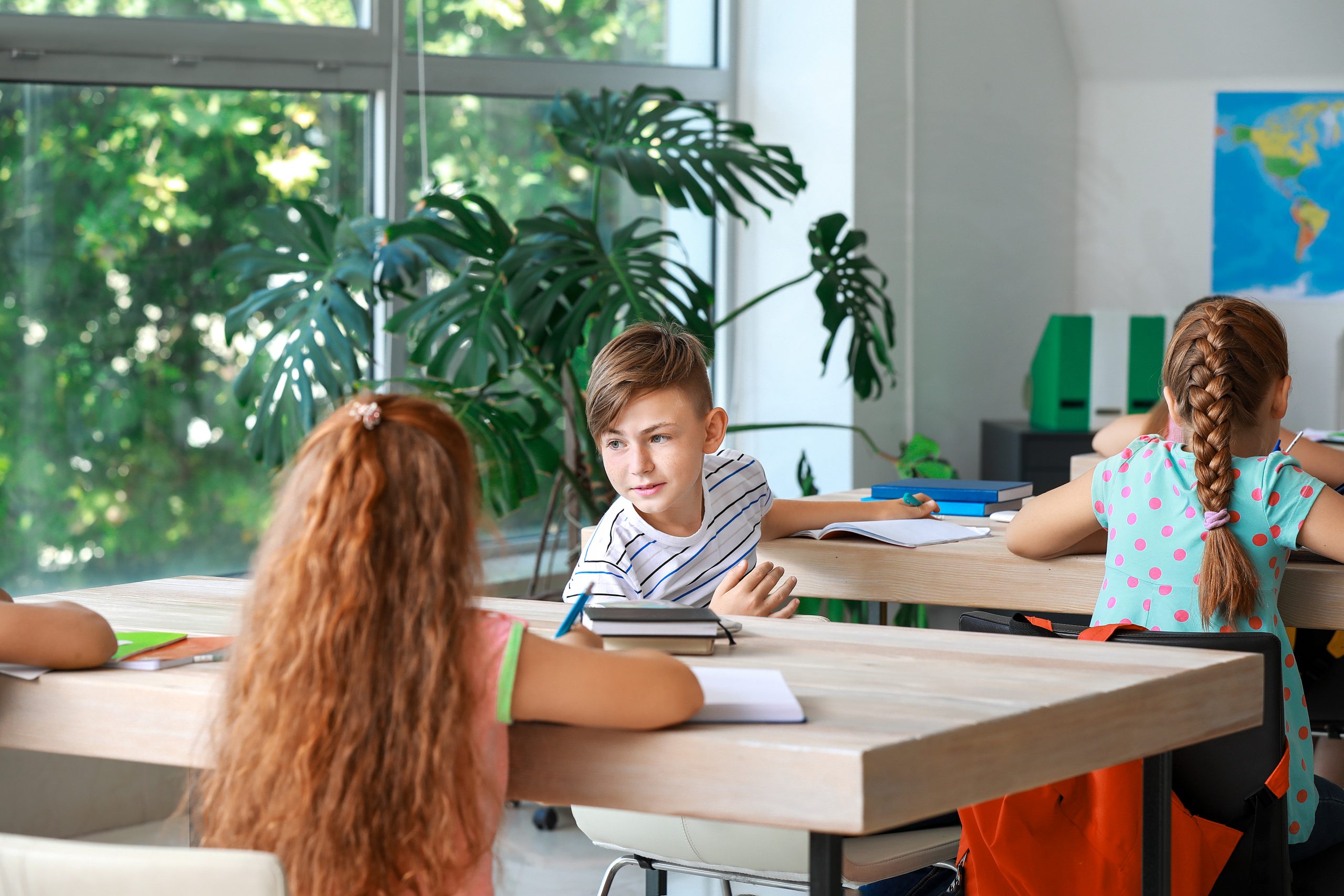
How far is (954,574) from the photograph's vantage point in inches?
82.5

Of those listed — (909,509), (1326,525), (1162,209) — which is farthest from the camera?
(1162,209)

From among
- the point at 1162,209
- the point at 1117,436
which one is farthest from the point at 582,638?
the point at 1162,209

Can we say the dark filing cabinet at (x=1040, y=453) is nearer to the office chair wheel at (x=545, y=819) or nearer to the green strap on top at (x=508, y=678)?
the office chair wheel at (x=545, y=819)

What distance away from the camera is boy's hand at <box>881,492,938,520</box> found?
241 cm

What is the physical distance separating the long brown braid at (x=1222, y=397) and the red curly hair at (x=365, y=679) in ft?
3.43

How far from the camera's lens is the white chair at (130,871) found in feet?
3.05

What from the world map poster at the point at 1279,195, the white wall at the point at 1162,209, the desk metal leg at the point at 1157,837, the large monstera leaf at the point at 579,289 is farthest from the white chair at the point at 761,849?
the world map poster at the point at 1279,195

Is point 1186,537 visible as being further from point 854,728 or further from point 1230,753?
point 854,728

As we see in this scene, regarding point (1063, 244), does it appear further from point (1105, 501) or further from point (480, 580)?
point (480, 580)

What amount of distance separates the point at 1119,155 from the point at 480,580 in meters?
4.40

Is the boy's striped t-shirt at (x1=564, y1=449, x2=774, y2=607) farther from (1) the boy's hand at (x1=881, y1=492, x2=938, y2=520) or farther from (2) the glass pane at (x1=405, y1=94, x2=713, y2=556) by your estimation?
(2) the glass pane at (x1=405, y1=94, x2=713, y2=556)

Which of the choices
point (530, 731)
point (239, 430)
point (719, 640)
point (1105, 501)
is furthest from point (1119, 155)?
point (530, 731)

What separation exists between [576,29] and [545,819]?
7.60ft

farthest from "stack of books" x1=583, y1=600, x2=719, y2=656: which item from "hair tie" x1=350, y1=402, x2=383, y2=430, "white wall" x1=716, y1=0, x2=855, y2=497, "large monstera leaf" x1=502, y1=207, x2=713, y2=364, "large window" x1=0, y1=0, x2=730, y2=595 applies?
"white wall" x1=716, y1=0, x2=855, y2=497
